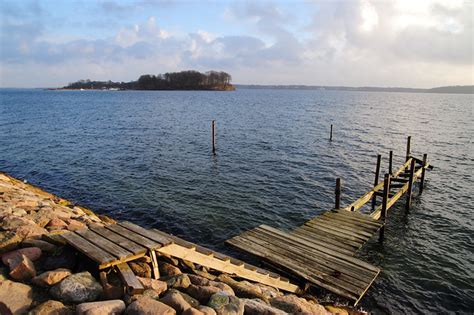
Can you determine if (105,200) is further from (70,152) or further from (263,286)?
(70,152)

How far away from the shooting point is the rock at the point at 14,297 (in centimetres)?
488

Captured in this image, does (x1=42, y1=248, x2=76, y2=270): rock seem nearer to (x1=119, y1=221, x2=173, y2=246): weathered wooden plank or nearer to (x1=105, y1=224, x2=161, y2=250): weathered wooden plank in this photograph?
(x1=105, y1=224, x2=161, y2=250): weathered wooden plank

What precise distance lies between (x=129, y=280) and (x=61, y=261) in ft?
5.80

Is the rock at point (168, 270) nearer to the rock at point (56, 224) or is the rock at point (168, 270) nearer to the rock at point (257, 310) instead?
the rock at point (257, 310)

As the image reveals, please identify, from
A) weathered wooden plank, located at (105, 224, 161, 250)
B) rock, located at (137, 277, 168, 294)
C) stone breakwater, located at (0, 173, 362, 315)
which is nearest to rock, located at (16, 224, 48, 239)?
stone breakwater, located at (0, 173, 362, 315)

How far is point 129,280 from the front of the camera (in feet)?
18.5

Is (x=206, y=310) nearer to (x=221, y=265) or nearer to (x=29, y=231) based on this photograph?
(x=221, y=265)

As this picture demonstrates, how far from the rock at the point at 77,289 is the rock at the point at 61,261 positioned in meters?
0.82

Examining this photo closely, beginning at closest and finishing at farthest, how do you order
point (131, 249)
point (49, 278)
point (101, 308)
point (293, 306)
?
point (101, 308) < point (49, 278) < point (131, 249) < point (293, 306)

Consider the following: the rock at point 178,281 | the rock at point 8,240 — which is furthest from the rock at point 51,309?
the rock at point 8,240

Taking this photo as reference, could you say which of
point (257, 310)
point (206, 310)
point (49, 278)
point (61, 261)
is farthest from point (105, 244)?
point (257, 310)

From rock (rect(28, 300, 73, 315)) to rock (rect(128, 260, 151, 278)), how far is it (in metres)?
1.62

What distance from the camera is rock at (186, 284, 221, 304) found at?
234 inches

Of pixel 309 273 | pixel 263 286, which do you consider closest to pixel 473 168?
pixel 309 273
